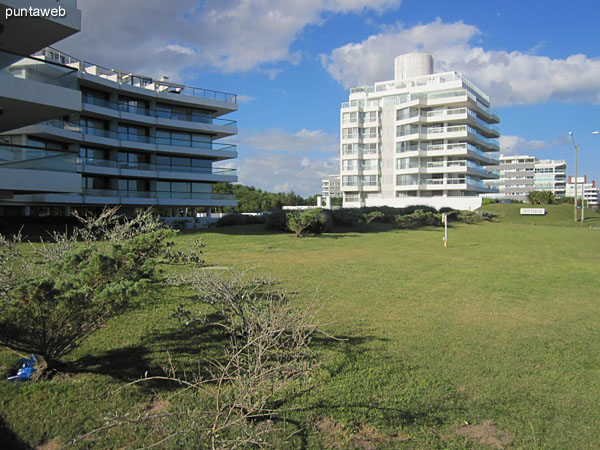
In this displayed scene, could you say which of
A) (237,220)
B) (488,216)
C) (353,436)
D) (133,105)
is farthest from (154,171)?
(353,436)

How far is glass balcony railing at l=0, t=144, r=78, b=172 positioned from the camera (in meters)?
14.7

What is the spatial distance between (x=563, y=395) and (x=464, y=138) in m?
59.9

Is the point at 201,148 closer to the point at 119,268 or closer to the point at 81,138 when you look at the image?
the point at 81,138

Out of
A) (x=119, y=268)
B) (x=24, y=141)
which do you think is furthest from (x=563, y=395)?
(x=24, y=141)

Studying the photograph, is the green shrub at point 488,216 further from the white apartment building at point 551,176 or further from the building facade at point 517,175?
the white apartment building at point 551,176

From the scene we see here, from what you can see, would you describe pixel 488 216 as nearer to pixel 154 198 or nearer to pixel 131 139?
pixel 154 198

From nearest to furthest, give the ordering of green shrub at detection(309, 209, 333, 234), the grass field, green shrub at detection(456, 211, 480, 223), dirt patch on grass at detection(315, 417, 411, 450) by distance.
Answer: dirt patch on grass at detection(315, 417, 411, 450), the grass field, green shrub at detection(309, 209, 333, 234), green shrub at detection(456, 211, 480, 223)

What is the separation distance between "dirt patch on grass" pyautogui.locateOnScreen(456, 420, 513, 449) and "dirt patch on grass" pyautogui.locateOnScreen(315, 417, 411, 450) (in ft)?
1.96

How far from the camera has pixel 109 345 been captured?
5879 millimetres

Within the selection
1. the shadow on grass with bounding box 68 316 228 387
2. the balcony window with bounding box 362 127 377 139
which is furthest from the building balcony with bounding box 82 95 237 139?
the shadow on grass with bounding box 68 316 228 387

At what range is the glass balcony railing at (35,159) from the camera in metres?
14.7

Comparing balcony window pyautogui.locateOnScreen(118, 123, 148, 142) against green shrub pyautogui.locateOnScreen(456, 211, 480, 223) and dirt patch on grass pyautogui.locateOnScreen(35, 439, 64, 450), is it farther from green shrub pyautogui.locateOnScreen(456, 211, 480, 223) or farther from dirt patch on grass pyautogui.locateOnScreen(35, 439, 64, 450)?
dirt patch on grass pyautogui.locateOnScreen(35, 439, 64, 450)

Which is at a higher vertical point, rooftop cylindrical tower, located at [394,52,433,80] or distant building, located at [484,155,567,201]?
rooftop cylindrical tower, located at [394,52,433,80]

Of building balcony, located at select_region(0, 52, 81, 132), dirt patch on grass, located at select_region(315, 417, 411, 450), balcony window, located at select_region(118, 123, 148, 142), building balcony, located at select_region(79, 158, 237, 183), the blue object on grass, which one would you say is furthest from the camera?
balcony window, located at select_region(118, 123, 148, 142)
